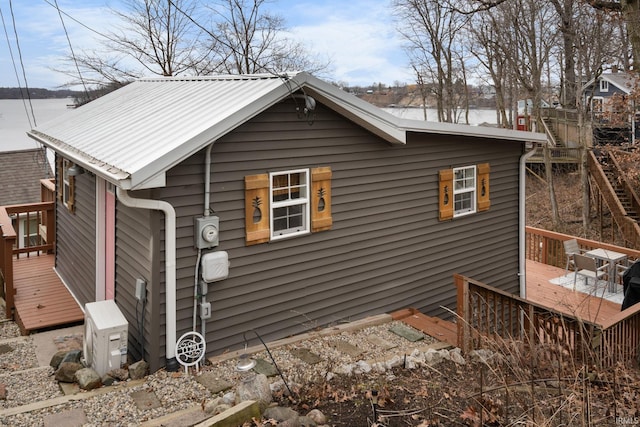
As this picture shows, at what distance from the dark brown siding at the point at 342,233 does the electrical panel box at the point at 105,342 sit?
52 centimetres

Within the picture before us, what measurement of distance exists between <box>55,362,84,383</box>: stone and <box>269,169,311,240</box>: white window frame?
8.53 feet

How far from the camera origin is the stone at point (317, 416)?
168 inches

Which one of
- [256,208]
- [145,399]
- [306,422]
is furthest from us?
[256,208]

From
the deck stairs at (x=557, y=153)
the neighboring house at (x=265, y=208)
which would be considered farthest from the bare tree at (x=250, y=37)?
the neighboring house at (x=265, y=208)

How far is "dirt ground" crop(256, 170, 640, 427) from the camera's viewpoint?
4082 mm

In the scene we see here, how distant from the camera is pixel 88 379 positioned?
5.41 m

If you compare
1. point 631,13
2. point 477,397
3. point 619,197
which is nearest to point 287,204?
point 477,397

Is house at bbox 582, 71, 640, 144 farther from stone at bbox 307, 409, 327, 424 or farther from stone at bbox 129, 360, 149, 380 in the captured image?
stone at bbox 129, 360, 149, 380

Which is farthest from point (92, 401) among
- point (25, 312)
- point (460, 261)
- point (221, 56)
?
point (221, 56)

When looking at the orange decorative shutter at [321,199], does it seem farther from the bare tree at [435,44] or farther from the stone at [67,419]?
the bare tree at [435,44]

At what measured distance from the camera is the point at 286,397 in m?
4.89

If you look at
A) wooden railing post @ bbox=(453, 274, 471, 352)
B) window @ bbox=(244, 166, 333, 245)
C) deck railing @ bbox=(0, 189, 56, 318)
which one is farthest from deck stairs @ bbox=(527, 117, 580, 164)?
deck railing @ bbox=(0, 189, 56, 318)

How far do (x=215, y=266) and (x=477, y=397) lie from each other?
10.0ft

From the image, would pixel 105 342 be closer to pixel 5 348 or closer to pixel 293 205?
pixel 5 348
